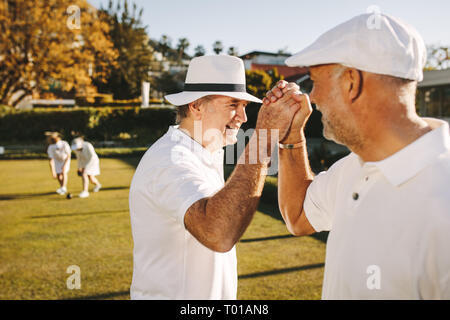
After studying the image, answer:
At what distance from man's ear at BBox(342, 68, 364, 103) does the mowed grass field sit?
4214mm

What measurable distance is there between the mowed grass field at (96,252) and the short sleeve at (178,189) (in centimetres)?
369

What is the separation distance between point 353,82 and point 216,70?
3.87 ft

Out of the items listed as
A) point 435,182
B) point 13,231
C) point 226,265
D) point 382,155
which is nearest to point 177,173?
point 226,265

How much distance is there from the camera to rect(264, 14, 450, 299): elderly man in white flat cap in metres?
1.42

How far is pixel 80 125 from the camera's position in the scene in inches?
1169

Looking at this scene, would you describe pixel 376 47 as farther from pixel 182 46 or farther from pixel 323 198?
pixel 182 46

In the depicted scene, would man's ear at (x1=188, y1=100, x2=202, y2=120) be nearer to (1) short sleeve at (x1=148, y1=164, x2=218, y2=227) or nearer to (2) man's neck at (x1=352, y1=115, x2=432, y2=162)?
(1) short sleeve at (x1=148, y1=164, x2=218, y2=227)

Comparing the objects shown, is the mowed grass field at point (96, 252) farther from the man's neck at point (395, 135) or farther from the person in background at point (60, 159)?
the man's neck at point (395, 135)

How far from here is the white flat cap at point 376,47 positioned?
1477 millimetres

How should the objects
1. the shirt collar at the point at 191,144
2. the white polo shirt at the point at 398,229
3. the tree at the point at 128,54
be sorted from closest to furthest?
the white polo shirt at the point at 398,229, the shirt collar at the point at 191,144, the tree at the point at 128,54

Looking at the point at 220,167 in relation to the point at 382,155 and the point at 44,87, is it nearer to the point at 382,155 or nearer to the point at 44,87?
the point at 382,155

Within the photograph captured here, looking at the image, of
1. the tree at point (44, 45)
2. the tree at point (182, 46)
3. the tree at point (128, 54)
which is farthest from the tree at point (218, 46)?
the tree at point (44, 45)

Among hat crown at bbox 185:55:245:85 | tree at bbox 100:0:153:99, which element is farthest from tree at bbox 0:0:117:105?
hat crown at bbox 185:55:245:85

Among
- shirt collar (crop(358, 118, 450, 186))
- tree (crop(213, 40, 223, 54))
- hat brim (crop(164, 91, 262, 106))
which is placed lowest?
shirt collar (crop(358, 118, 450, 186))
